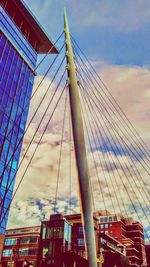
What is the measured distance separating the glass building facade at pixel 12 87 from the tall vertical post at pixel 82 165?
88.2 ft

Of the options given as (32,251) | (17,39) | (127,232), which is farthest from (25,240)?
(17,39)

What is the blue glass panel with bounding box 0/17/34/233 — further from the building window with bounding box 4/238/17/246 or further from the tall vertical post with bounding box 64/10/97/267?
the building window with bounding box 4/238/17/246

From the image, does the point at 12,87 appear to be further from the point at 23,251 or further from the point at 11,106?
the point at 23,251

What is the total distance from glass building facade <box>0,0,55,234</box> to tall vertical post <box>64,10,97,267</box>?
88.2 feet

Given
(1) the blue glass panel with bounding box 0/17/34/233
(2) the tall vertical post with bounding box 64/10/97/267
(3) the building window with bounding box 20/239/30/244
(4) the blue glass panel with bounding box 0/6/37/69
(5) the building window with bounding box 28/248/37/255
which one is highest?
(4) the blue glass panel with bounding box 0/6/37/69

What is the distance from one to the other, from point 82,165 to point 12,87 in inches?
1576

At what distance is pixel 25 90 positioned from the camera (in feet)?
165

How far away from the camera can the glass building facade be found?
39875mm

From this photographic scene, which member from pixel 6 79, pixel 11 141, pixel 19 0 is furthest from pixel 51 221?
pixel 19 0

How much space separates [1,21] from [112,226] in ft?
317

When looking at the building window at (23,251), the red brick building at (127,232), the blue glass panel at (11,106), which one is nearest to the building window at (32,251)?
the building window at (23,251)

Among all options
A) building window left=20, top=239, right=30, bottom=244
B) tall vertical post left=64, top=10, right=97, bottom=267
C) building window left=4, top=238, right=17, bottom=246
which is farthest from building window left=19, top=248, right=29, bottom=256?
tall vertical post left=64, top=10, right=97, bottom=267

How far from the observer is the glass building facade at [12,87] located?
39.9 meters

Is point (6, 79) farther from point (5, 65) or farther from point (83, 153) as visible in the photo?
point (83, 153)
